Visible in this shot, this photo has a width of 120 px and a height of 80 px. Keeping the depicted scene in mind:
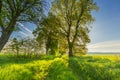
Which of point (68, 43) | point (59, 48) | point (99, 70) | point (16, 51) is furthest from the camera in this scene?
point (59, 48)

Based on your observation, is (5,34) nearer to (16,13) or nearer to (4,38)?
(4,38)

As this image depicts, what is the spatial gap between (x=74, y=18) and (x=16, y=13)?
27.0 meters

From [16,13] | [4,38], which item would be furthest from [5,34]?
[16,13]

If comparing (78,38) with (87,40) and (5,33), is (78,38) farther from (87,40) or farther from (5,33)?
(5,33)

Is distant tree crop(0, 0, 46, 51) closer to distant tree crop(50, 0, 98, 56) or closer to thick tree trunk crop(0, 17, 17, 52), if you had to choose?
thick tree trunk crop(0, 17, 17, 52)

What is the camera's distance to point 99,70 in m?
15.7

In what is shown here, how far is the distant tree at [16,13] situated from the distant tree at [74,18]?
25.2 meters

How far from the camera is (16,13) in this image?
2709 centimetres

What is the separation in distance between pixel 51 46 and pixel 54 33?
1024 cm

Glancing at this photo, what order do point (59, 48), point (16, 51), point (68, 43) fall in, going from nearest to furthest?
point (16, 51) → point (68, 43) → point (59, 48)

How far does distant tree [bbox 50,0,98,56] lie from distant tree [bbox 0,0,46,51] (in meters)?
25.2

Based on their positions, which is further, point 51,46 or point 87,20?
point 51,46

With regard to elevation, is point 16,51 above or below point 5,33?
below

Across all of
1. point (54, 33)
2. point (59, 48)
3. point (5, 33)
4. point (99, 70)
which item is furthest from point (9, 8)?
point (59, 48)
